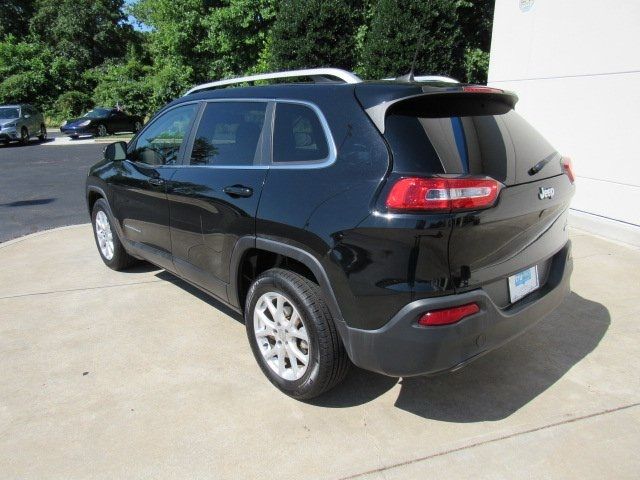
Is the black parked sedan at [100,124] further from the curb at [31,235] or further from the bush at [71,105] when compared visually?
the curb at [31,235]

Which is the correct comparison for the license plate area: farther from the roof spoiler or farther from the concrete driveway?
the roof spoiler

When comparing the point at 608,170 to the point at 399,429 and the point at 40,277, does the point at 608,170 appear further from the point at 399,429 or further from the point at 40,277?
the point at 40,277

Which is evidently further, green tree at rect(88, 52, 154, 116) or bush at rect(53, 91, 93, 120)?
bush at rect(53, 91, 93, 120)

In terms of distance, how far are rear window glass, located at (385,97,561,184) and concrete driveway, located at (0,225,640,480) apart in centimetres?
131

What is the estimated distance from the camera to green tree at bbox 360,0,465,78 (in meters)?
11.8

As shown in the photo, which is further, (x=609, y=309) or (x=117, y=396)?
(x=609, y=309)

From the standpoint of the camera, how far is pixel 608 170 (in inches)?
246

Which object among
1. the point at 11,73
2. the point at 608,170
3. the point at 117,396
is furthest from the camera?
the point at 11,73

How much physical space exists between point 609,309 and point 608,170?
8.92 feet

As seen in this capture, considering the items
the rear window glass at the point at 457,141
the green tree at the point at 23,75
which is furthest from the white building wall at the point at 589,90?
the green tree at the point at 23,75

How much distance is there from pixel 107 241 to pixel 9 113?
761 inches

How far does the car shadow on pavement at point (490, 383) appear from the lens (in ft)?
9.73

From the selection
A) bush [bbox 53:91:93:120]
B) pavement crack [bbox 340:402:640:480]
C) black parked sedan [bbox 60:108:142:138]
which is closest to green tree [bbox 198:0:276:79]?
black parked sedan [bbox 60:108:142:138]

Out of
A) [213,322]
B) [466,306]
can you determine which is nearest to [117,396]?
[213,322]
